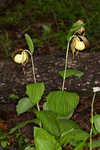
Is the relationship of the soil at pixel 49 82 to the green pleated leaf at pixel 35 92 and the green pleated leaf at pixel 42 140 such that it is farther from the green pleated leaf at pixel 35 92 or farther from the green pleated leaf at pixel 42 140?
the green pleated leaf at pixel 42 140

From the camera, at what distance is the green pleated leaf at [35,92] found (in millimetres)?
1437

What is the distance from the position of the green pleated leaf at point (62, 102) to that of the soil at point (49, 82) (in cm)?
57

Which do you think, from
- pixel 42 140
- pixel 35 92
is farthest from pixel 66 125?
pixel 42 140

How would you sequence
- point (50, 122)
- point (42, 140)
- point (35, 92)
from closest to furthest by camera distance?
point (42, 140) → point (50, 122) → point (35, 92)

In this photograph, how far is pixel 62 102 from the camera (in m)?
1.42

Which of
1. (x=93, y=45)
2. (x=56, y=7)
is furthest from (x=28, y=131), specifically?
(x=56, y=7)

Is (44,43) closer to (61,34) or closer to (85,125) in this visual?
(61,34)

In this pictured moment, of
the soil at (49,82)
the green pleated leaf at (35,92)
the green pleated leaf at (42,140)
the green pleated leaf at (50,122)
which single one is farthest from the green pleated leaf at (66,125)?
the soil at (49,82)

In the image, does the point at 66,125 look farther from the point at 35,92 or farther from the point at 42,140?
the point at 42,140

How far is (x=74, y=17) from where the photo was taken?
11.0ft

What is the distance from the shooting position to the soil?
6.69 ft

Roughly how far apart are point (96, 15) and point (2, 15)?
4.39 feet

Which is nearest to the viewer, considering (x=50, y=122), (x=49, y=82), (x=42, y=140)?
(x=42, y=140)

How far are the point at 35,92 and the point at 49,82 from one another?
2.12 ft
